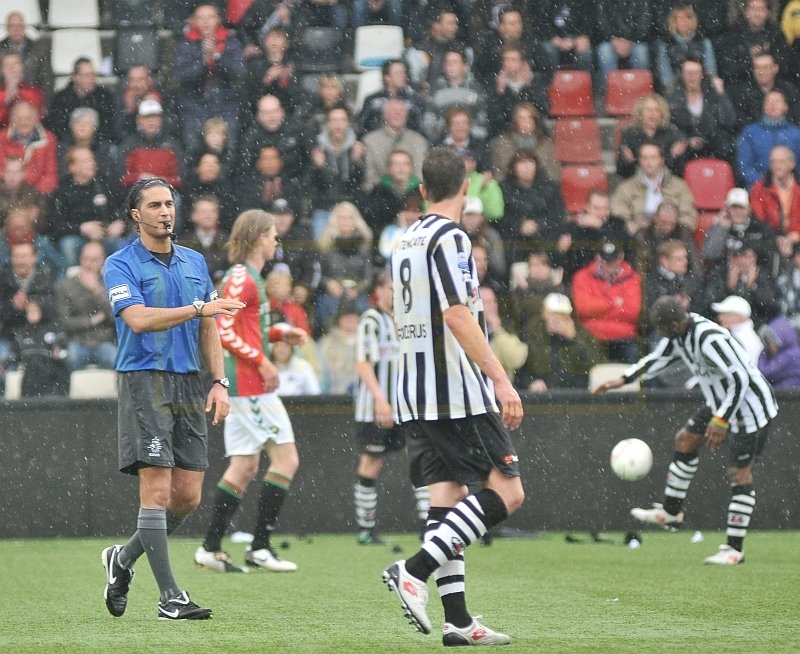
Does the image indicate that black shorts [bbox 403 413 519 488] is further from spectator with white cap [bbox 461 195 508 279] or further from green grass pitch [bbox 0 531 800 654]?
spectator with white cap [bbox 461 195 508 279]

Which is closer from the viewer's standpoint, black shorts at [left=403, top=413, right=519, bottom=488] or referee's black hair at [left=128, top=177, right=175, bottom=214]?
black shorts at [left=403, top=413, right=519, bottom=488]

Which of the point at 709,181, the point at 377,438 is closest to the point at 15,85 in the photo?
the point at 377,438

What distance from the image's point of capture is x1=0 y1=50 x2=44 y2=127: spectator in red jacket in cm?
1554

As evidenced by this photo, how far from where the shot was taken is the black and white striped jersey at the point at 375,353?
11.8 metres

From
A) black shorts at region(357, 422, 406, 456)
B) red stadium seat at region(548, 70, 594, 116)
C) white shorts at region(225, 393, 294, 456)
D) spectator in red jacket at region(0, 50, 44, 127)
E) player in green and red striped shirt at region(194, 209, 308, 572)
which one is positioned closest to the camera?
player in green and red striped shirt at region(194, 209, 308, 572)

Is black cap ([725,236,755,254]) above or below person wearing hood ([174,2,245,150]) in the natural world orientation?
below

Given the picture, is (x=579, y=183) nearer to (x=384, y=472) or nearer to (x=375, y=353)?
(x=384, y=472)

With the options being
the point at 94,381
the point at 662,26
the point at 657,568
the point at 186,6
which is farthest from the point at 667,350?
the point at 186,6

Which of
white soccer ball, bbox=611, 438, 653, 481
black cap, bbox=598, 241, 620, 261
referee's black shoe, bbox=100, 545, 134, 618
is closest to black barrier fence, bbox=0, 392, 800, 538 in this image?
black cap, bbox=598, 241, 620, 261

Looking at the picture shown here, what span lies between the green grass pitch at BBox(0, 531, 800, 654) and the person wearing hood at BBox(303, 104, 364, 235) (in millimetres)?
4221

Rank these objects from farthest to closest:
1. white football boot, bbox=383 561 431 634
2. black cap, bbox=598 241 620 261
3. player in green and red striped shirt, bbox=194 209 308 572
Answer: black cap, bbox=598 241 620 261 → player in green and red striped shirt, bbox=194 209 308 572 → white football boot, bbox=383 561 431 634

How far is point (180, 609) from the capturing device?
22.0ft

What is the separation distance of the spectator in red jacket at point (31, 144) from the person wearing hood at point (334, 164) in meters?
2.69

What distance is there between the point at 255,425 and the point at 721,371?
3254mm
